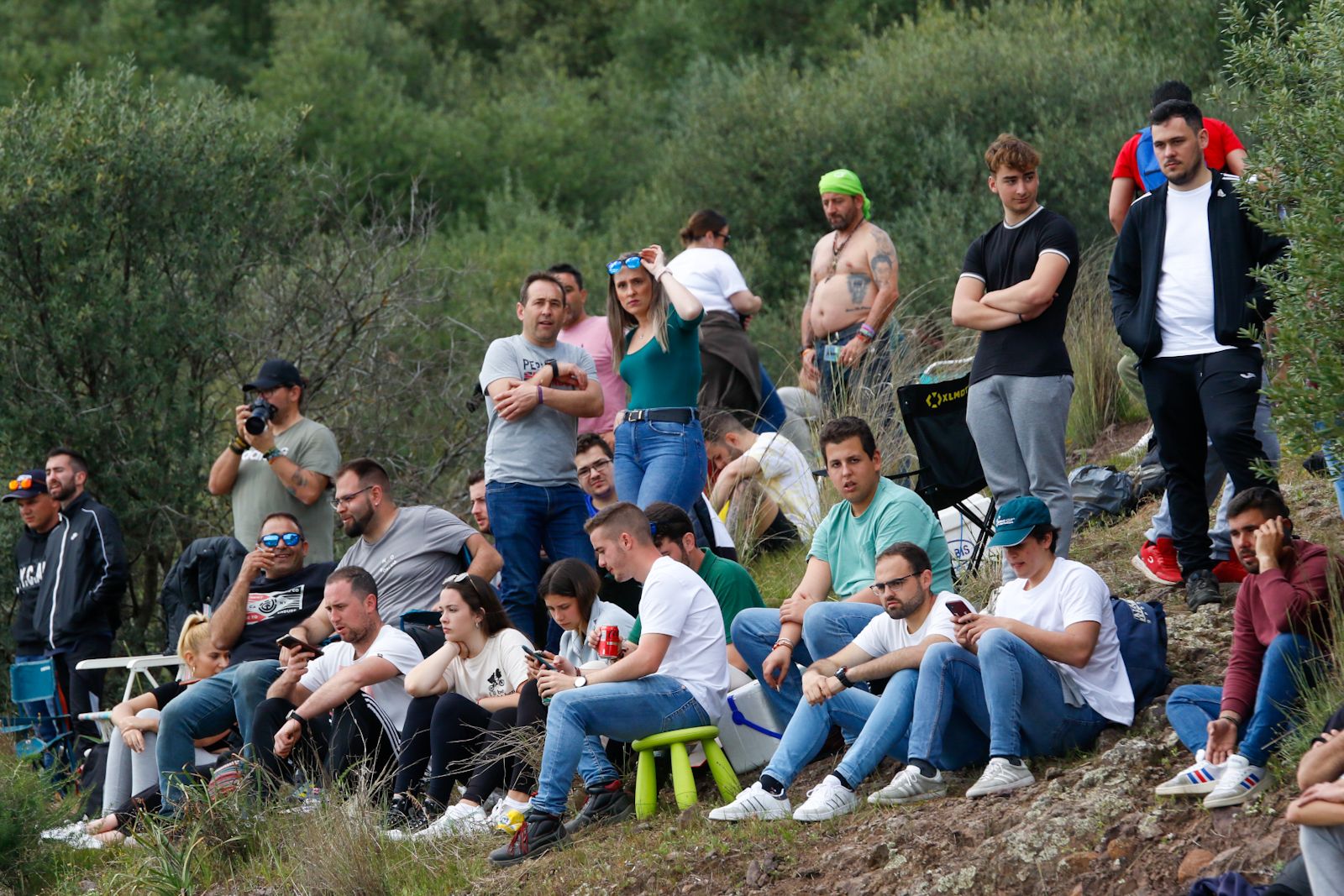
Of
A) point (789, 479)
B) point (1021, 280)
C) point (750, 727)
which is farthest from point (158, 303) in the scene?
point (1021, 280)

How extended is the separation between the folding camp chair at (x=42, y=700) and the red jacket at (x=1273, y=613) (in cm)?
671

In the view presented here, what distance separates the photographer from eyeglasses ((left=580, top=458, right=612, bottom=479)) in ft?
26.1

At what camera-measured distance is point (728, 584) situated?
22.8ft

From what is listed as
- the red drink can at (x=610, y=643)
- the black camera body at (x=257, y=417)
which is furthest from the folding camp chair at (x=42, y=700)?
the red drink can at (x=610, y=643)

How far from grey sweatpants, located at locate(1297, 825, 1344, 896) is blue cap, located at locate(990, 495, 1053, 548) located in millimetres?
1757

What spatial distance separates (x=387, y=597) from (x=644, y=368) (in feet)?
5.94

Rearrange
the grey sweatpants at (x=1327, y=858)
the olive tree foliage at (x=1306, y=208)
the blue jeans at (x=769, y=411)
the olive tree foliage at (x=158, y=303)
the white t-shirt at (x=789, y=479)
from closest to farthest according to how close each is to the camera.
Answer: the grey sweatpants at (x=1327, y=858), the olive tree foliage at (x=1306, y=208), the white t-shirt at (x=789, y=479), the blue jeans at (x=769, y=411), the olive tree foliage at (x=158, y=303)

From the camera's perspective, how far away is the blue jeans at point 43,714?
9172 mm

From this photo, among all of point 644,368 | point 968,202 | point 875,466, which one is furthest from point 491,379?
point 968,202

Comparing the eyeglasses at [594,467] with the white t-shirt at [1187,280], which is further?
the eyeglasses at [594,467]

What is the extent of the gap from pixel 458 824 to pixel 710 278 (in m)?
4.37

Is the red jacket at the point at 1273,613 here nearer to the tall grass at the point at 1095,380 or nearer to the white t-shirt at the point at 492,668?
the white t-shirt at the point at 492,668

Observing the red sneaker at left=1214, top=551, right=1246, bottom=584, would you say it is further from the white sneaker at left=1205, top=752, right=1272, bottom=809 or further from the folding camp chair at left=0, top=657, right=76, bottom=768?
the folding camp chair at left=0, top=657, right=76, bottom=768

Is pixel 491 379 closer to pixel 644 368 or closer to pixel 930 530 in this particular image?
pixel 644 368
